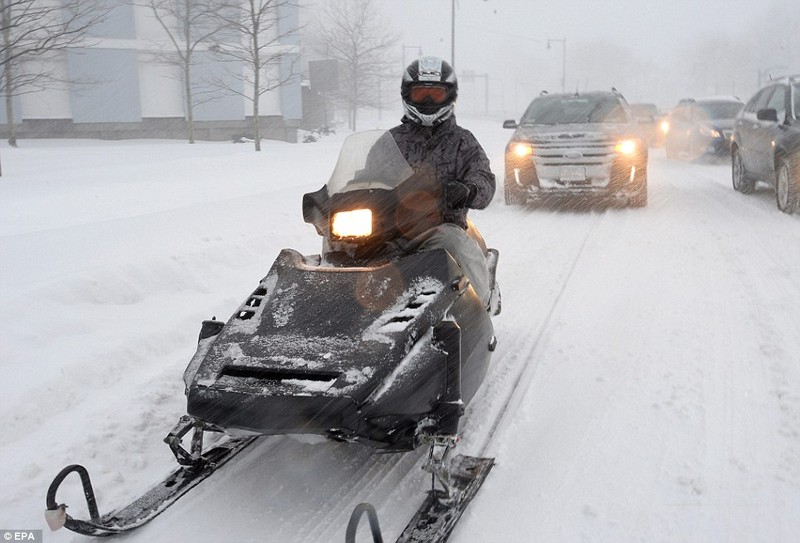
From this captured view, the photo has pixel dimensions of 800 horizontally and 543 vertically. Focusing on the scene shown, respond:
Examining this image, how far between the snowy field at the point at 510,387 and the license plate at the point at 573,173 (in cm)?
166

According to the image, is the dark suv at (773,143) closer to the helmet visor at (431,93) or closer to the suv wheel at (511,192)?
the suv wheel at (511,192)

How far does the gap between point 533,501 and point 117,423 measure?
207 cm

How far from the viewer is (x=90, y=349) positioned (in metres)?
4.25

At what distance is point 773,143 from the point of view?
9.32 meters

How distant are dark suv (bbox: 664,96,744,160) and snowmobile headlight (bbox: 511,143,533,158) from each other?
29.7ft

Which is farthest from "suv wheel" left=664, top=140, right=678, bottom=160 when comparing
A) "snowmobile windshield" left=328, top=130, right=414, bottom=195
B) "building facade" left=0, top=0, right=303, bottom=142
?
"building facade" left=0, top=0, right=303, bottom=142

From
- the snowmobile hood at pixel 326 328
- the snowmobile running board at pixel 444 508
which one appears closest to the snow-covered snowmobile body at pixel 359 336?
the snowmobile hood at pixel 326 328

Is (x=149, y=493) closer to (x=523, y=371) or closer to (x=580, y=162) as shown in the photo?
(x=523, y=371)

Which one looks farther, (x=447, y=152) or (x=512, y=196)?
(x=512, y=196)

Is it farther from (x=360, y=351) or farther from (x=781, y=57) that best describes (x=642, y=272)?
(x=781, y=57)

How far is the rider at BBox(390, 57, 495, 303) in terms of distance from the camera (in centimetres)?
341

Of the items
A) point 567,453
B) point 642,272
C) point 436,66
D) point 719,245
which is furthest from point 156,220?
point 719,245

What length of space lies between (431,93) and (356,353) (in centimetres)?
187

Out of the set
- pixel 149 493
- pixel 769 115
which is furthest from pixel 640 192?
pixel 149 493
